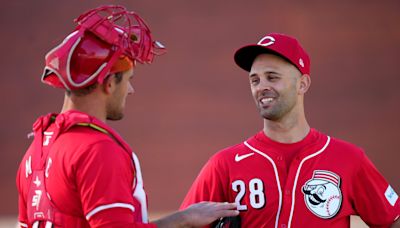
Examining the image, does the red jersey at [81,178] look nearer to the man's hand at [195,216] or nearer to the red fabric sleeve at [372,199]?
the man's hand at [195,216]

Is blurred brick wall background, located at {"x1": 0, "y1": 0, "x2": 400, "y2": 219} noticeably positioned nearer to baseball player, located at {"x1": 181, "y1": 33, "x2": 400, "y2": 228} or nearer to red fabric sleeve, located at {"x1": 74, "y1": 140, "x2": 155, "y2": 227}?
baseball player, located at {"x1": 181, "y1": 33, "x2": 400, "y2": 228}

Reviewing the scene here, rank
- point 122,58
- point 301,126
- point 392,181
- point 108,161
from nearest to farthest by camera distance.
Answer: point 108,161 < point 122,58 < point 301,126 < point 392,181

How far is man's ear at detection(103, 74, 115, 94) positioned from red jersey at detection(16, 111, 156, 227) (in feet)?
0.44

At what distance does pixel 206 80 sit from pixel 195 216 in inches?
271

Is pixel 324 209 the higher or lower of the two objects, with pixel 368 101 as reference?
lower

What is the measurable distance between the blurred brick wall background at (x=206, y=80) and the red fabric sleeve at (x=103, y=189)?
6.90 m

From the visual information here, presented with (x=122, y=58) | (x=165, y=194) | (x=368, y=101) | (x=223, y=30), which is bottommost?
(x=165, y=194)

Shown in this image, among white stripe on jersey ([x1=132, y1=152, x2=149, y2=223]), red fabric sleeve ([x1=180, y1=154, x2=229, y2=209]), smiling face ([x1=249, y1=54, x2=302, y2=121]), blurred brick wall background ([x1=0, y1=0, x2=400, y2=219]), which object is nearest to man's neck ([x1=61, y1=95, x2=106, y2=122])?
white stripe on jersey ([x1=132, y1=152, x2=149, y2=223])

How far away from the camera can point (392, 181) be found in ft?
31.4

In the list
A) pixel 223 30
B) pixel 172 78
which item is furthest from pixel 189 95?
pixel 223 30

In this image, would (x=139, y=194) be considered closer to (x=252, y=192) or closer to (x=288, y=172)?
(x=252, y=192)

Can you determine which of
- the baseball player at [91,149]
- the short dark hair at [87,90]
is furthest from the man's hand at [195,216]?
the short dark hair at [87,90]

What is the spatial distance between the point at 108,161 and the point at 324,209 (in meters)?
1.32

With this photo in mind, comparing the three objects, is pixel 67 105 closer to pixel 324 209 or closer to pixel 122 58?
pixel 122 58
